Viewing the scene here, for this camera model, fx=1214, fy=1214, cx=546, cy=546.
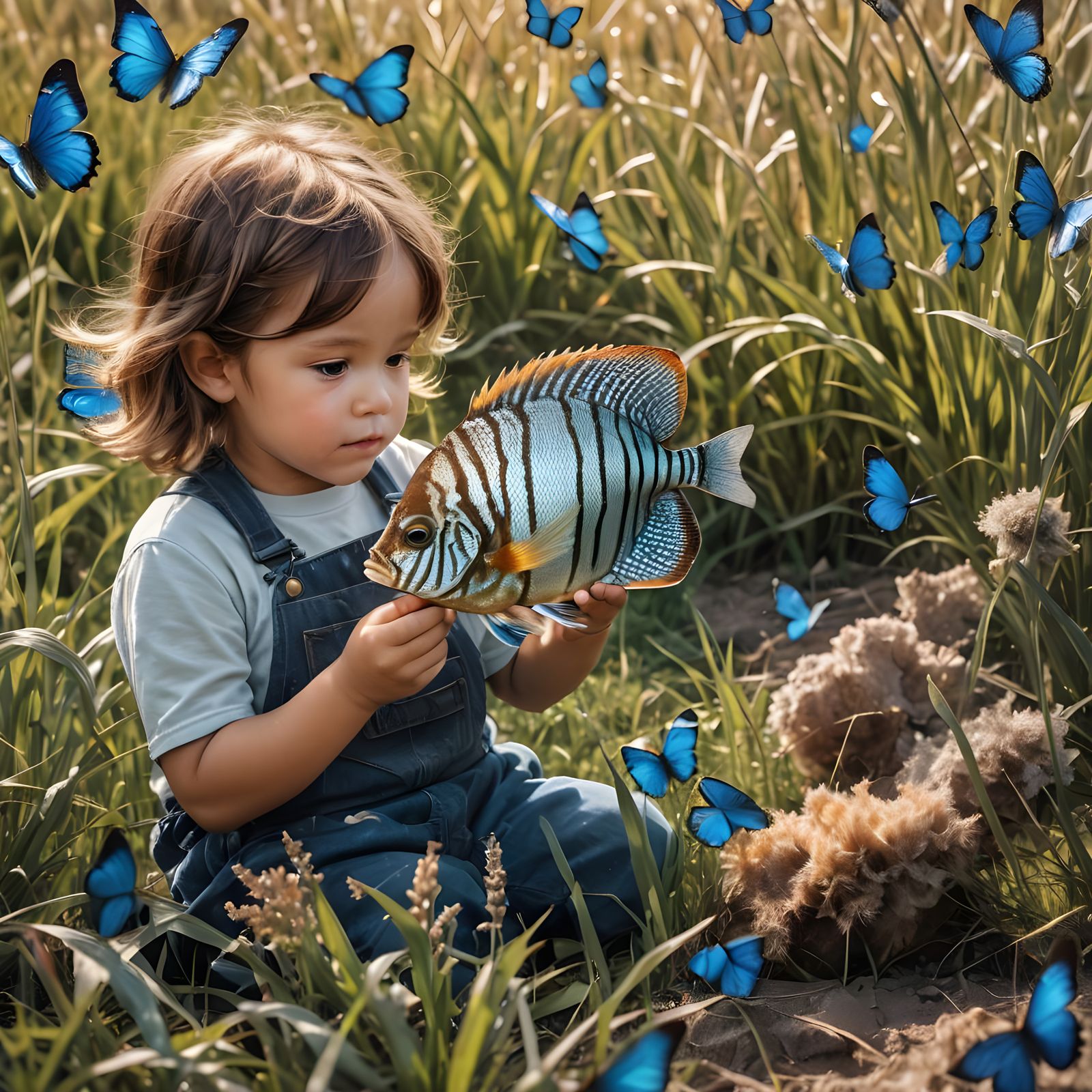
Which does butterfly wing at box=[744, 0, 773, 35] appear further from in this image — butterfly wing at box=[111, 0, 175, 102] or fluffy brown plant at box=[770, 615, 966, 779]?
fluffy brown plant at box=[770, 615, 966, 779]

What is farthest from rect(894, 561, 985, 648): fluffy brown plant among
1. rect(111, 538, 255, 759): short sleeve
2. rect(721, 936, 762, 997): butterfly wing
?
rect(111, 538, 255, 759): short sleeve

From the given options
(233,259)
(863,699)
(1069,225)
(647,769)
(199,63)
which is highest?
(199,63)

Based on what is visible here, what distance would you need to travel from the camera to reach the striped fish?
4.31 ft

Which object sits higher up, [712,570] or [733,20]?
[733,20]

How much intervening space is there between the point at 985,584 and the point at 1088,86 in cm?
126

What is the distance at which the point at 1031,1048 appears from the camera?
1.24 m

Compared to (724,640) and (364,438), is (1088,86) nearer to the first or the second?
(724,640)

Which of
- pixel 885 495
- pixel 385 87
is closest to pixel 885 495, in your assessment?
pixel 885 495

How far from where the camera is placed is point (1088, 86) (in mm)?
2729

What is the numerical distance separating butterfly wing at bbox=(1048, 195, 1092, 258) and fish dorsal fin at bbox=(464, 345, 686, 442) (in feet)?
2.15

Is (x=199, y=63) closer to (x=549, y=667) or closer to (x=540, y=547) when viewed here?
(x=540, y=547)

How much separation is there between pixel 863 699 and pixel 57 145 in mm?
1547

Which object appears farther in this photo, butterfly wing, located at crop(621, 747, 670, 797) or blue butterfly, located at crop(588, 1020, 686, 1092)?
butterfly wing, located at crop(621, 747, 670, 797)

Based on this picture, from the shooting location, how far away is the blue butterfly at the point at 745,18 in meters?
2.05
